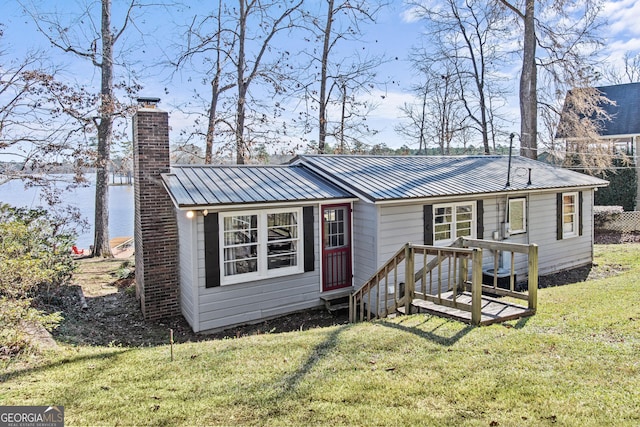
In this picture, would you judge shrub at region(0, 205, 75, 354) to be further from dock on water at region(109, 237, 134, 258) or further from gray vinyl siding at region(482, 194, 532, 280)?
gray vinyl siding at region(482, 194, 532, 280)

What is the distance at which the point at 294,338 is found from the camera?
578cm

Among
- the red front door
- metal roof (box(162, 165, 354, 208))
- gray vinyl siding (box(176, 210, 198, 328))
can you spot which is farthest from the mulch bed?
metal roof (box(162, 165, 354, 208))

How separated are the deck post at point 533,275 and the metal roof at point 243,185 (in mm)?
4097

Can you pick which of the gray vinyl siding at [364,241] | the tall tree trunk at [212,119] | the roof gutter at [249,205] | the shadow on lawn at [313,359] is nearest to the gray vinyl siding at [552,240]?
the gray vinyl siding at [364,241]

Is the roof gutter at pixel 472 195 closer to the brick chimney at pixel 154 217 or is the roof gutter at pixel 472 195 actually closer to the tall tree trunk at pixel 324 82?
the brick chimney at pixel 154 217

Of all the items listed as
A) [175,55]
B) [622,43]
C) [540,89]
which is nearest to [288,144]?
[175,55]

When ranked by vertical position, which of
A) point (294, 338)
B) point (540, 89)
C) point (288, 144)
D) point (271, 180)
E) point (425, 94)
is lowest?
point (294, 338)

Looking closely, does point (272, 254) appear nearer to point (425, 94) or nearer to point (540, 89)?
point (540, 89)

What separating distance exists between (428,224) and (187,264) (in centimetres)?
544

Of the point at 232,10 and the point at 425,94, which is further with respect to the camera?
the point at 425,94

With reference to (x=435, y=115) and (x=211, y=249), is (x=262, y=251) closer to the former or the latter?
(x=211, y=249)

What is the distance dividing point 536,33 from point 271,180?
1862 centimetres

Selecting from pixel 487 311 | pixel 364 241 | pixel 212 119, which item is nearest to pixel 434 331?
pixel 487 311

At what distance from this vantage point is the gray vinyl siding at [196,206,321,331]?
7879 millimetres
